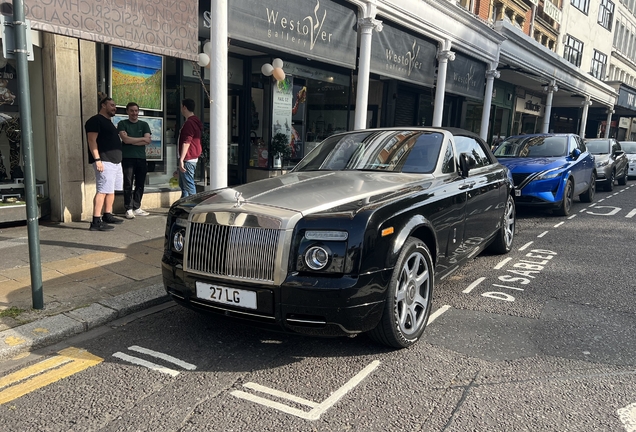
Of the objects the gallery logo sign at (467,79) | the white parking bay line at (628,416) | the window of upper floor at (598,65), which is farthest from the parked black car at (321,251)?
the window of upper floor at (598,65)

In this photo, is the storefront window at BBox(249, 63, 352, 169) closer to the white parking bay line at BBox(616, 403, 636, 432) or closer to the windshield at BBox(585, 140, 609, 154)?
the windshield at BBox(585, 140, 609, 154)

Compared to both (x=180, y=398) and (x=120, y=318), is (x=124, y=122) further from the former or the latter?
(x=180, y=398)

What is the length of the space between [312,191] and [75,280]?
2.76 m

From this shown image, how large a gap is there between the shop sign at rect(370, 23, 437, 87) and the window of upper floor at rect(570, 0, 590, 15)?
954 inches

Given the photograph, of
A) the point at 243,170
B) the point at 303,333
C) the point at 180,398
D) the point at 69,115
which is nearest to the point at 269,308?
the point at 303,333

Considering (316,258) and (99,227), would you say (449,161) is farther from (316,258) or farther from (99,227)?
(99,227)

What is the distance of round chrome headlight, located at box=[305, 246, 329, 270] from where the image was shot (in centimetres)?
306

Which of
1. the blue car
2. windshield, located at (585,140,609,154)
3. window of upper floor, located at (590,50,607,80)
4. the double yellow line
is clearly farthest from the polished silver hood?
window of upper floor, located at (590,50,607,80)

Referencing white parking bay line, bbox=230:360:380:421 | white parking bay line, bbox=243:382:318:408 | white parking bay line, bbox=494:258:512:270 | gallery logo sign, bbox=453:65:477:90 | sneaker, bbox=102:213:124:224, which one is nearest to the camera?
white parking bay line, bbox=230:360:380:421

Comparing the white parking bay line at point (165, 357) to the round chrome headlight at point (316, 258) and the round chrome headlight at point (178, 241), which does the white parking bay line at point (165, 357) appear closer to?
the round chrome headlight at point (178, 241)

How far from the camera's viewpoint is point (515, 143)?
34.2 feet

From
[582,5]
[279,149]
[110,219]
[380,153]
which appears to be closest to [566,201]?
[380,153]

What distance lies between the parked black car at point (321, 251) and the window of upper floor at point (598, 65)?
39.4m

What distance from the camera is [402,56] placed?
1210 centimetres
